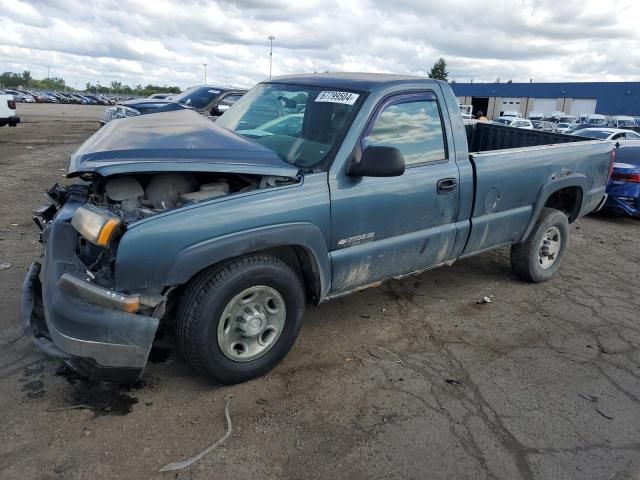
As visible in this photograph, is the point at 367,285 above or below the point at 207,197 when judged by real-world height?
below

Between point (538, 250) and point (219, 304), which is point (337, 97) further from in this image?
point (538, 250)

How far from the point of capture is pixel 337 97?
3652 millimetres

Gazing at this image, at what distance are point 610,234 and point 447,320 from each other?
4806mm

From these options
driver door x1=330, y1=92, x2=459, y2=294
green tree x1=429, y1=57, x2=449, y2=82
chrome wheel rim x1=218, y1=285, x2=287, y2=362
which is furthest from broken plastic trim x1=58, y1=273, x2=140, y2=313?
green tree x1=429, y1=57, x2=449, y2=82

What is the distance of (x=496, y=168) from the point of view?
4.27m

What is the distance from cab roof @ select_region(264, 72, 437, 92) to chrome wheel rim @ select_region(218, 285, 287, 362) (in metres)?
1.63

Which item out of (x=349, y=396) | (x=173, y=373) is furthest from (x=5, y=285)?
(x=349, y=396)

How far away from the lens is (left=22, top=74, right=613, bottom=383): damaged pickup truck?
2.71 m

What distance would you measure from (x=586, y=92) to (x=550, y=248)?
60.5 m

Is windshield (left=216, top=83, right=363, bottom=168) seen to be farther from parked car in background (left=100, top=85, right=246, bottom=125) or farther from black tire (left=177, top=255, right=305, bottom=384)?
parked car in background (left=100, top=85, right=246, bottom=125)

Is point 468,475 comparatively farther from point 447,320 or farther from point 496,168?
point 496,168

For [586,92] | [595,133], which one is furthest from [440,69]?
[595,133]

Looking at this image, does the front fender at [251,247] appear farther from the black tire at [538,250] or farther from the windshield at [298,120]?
the black tire at [538,250]

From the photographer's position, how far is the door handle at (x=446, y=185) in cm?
387
